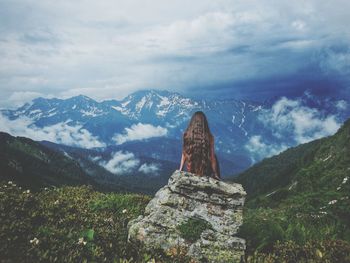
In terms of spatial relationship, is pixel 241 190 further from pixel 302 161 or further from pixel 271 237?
pixel 302 161

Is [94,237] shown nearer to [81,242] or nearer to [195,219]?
[81,242]

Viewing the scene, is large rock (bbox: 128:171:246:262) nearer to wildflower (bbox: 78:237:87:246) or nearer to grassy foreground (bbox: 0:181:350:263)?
grassy foreground (bbox: 0:181:350:263)

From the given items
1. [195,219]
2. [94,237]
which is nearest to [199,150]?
[195,219]

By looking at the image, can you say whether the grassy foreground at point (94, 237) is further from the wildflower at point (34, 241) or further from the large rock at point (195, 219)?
the large rock at point (195, 219)

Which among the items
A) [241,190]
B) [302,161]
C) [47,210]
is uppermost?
[302,161]

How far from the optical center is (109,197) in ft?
46.8

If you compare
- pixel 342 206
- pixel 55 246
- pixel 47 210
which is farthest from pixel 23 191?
pixel 342 206

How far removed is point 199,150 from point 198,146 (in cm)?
14

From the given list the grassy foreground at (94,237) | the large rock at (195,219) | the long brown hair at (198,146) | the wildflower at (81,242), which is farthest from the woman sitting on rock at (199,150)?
the wildflower at (81,242)

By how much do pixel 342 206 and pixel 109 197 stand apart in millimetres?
9613

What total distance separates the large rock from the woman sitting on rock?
0.80m

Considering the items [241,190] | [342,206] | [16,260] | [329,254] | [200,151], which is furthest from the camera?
[342,206]

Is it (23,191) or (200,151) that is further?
(200,151)

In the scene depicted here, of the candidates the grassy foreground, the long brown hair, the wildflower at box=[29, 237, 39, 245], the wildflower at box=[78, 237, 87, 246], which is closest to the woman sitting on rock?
the long brown hair
